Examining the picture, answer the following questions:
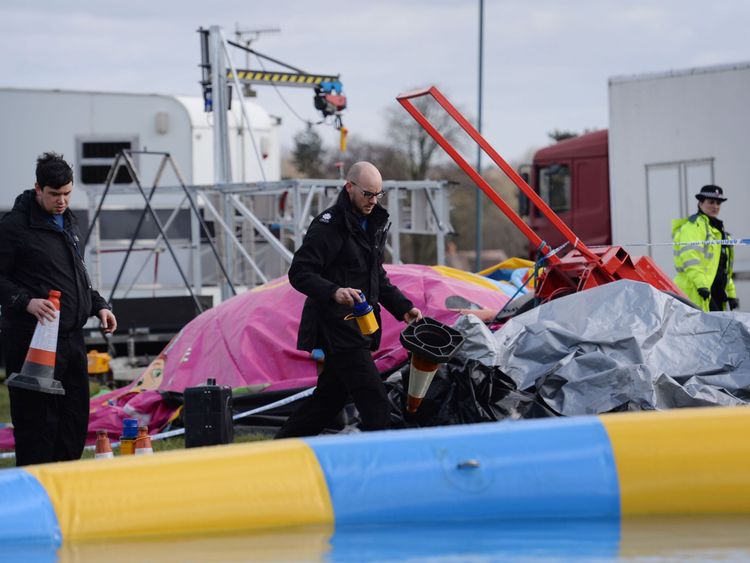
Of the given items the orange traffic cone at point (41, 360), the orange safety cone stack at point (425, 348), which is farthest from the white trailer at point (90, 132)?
the orange traffic cone at point (41, 360)

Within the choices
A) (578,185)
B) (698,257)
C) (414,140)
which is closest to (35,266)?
(698,257)

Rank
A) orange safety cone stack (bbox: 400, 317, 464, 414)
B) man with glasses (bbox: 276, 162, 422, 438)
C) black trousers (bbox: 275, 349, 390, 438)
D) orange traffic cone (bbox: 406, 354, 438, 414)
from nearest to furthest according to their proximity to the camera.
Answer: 1. man with glasses (bbox: 276, 162, 422, 438)
2. black trousers (bbox: 275, 349, 390, 438)
3. orange safety cone stack (bbox: 400, 317, 464, 414)
4. orange traffic cone (bbox: 406, 354, 438, 414)

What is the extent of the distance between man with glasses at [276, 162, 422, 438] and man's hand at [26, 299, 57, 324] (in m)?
1.24

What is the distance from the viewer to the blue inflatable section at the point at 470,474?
210 inches

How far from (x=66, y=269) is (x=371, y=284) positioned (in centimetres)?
159

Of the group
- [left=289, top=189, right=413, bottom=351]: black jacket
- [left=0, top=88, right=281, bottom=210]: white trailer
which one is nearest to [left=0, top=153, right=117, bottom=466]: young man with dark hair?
[left=289, top=189, right=413, bottom=351]: black jacket

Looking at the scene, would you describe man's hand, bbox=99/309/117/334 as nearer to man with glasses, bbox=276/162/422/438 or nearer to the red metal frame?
man with glasses, bbox=276/162/422/438

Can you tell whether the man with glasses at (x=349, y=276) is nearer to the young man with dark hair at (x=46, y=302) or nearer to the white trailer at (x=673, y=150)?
the young man with dark hair at (x=46, y=302)

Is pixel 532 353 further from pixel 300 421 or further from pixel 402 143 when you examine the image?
pixel 402 143

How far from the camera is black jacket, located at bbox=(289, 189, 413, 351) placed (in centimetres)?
681

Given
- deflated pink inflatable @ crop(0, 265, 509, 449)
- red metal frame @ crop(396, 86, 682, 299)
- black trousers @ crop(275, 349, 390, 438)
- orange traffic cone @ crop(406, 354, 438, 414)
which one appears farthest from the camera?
deflated pink inflatable @ crop(0, 265, 509, 449)

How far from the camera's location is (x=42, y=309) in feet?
20.2

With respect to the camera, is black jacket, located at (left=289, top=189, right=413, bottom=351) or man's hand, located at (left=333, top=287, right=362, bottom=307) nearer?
man's hand, located at (left=333, top=287, right=362, bottom=307)

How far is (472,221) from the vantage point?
43.7m
